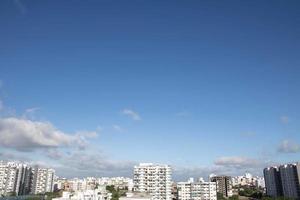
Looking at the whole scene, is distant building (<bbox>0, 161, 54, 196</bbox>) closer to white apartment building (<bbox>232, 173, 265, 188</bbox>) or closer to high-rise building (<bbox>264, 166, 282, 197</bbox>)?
high-rise building (<bbox>264, 166, 282, 197</bbox>)

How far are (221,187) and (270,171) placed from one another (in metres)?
16.7

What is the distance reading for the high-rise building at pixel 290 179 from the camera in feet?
308

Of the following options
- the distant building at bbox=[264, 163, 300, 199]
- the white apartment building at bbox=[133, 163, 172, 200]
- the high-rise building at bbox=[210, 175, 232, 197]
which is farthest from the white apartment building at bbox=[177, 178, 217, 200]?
the high-rise building at bbox=[210, 175, 232, 197]

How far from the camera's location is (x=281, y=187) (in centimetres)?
10581

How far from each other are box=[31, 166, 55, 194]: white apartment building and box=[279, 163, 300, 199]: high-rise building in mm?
77153

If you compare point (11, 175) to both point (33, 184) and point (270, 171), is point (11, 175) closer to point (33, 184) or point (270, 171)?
point (33, 184)

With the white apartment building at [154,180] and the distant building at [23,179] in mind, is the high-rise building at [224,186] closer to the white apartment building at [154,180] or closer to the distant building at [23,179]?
the white apartment building at [154,180]

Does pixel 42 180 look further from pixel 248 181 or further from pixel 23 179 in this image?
pixel 248 181

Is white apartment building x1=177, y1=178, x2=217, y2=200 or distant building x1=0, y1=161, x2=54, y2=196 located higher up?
distant building x1=0, y1=161, x2=54, y2=196

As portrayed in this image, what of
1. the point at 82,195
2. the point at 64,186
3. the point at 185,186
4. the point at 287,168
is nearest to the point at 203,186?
the point at 185,186

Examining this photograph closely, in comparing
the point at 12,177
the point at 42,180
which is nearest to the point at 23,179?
the point at 12,177

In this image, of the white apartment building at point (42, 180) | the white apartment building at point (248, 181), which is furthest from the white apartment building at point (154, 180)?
the white apartment building at point (248, 181)

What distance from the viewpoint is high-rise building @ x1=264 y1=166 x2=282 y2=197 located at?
352 feet

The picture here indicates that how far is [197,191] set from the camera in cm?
8669
